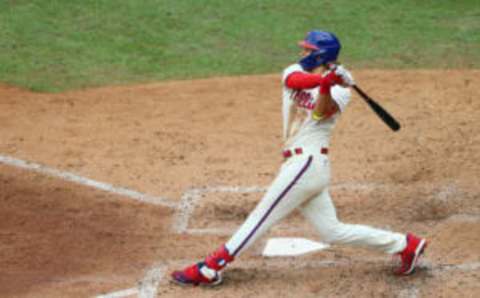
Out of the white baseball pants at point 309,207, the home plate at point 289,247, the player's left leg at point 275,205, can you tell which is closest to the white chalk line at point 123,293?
the player's left leg at point 275,205

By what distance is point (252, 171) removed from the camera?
1020 centimetres

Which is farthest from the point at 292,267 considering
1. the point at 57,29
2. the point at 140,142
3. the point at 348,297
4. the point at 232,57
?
the point at 57,29

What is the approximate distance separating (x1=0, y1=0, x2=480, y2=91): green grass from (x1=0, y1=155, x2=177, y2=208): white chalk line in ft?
7.96

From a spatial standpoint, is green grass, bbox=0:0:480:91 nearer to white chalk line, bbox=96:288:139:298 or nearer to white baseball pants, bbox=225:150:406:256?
white chalk line, bbox=96:288:139:298

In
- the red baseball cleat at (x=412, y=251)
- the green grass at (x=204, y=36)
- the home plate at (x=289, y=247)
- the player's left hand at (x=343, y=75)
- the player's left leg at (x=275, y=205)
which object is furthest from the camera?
the green grass at (x=204, y=36)

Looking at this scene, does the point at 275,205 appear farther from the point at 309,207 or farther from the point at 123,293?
the point at 123,293

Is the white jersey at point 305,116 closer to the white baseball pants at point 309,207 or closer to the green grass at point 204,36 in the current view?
the white baseball pants at point 309,207

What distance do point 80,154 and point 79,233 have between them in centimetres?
180

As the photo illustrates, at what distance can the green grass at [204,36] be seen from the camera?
13242 mm

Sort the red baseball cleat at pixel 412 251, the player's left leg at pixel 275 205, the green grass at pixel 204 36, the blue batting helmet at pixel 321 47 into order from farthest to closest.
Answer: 1. the green grass at pixel 204 36
2. the red baseball cleat at pixel 412 251
3. the player's left leg at pixel 275 205
4. the blue batting helmet at pixel 321 47

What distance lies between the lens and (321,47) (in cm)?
759

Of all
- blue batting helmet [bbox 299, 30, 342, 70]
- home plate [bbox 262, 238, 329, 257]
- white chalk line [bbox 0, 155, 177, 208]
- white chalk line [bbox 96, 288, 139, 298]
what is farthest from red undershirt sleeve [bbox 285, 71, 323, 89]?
white chalk line [bbox 0, 155, 177, 208]

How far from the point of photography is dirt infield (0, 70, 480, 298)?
8.05m

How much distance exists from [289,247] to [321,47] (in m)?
1.85
